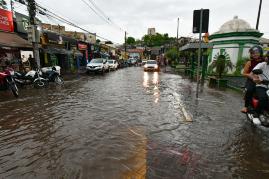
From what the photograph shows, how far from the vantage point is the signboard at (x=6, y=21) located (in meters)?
17.1

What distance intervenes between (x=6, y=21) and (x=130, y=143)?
1877cm

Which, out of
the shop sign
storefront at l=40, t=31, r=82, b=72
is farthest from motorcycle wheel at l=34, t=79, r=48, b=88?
the shop sign

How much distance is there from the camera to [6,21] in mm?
17719

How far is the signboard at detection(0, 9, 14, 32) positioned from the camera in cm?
1706

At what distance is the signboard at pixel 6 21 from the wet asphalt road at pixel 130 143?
13321 millimetres

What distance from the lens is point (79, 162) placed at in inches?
138

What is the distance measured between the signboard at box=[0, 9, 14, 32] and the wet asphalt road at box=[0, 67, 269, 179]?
13321 mm

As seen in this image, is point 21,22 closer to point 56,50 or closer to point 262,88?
point 56,50

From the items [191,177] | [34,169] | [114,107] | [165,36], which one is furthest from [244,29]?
[165,36]

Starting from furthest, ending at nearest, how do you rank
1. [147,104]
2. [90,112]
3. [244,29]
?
[244,29] < [147,104] < [90,112]

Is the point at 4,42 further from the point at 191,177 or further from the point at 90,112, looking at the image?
the point at 191,177

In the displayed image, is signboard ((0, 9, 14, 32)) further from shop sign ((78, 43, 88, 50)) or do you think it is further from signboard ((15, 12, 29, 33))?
shop sign ((78, 43, 88, 50))

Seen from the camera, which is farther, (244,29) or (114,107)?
(244,29)

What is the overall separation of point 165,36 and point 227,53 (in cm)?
11183
